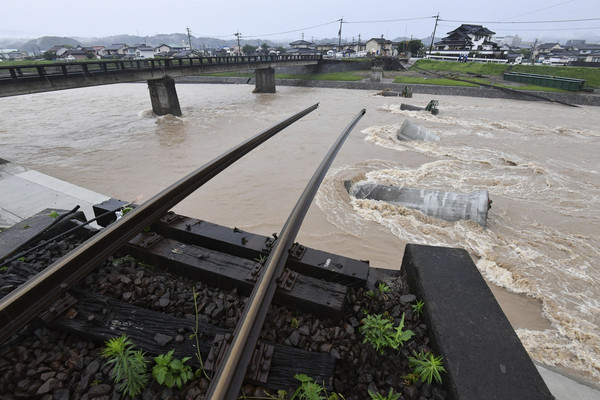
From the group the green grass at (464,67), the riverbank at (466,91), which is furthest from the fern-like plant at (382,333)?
the green grass at (464,67)

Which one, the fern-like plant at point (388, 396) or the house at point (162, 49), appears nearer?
the fern-like plant at point (388, 396)

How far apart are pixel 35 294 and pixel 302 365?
2154 mm

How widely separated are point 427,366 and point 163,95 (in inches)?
1261

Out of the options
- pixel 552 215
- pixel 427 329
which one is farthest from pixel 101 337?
pixel 552 215

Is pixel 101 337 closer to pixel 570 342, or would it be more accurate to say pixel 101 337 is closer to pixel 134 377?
pixel 134 377

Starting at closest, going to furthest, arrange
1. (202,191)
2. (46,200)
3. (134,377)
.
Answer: (134,377) → (46,200) → (202,191)

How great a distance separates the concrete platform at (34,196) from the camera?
7817mm

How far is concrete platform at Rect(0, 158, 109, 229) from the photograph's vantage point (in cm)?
782

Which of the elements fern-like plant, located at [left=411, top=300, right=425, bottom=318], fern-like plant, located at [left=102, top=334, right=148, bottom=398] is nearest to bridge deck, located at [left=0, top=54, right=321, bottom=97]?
fern-like plant, located at [left=102, top=334, right=148, bottom=398]

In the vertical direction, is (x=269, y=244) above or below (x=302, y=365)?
above

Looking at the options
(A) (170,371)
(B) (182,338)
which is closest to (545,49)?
(B) (182,338)

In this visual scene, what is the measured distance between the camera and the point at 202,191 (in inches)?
457

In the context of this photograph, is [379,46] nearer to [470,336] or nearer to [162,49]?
[162,49]

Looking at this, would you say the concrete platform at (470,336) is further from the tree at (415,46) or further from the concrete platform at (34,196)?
the tree at (415,46)
